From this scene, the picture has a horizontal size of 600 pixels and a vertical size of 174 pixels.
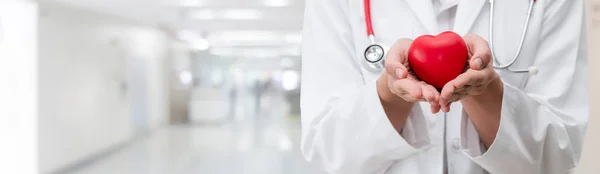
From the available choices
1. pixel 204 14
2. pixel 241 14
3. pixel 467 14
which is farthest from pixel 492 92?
pixel 204 14

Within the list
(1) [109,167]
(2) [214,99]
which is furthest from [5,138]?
(2) [214,99]

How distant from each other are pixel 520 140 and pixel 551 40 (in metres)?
0.21

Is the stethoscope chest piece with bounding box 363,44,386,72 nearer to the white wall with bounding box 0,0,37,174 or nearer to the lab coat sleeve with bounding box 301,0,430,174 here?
the lab coat sleeve with bounding box 301,0,430,174

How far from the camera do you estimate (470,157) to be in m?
0.73

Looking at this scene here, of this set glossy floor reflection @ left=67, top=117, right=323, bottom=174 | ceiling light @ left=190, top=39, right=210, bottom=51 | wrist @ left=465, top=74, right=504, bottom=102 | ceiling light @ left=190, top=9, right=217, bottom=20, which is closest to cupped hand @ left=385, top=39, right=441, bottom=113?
wrist @ left=465, top=74, right=504, bottom=102

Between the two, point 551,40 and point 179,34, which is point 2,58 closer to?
point 551,40

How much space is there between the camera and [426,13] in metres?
0.84

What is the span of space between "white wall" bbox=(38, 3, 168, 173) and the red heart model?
5.91m

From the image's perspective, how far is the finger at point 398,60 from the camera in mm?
568

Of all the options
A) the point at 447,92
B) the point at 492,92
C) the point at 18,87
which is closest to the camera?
the point at 447,92

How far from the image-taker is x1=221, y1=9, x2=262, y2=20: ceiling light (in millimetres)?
7555

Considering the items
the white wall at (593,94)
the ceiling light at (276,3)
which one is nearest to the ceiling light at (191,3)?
the ceiling light at (276,3)

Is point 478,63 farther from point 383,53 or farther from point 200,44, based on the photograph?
point 200,44

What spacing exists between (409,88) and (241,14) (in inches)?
302
